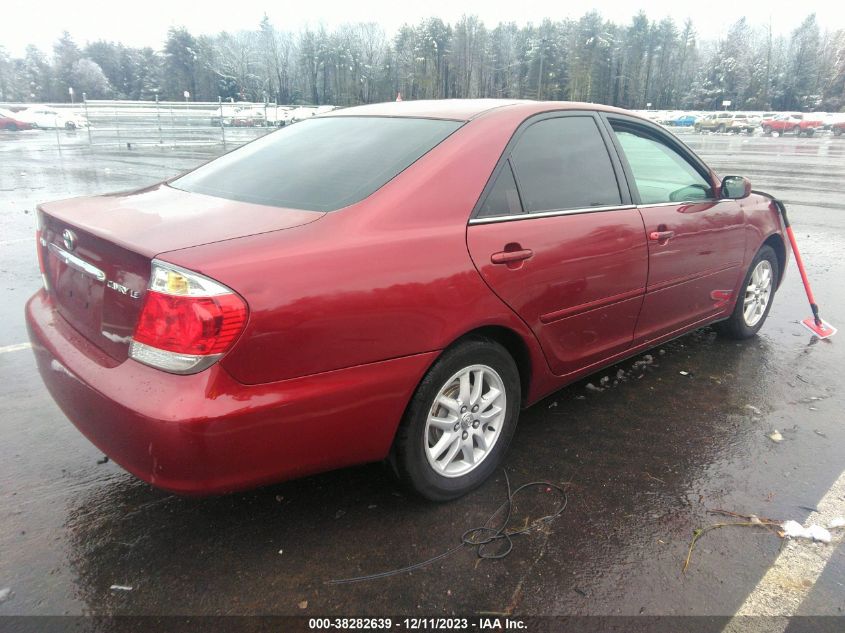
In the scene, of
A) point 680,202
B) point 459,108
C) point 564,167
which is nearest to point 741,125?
point 680,202

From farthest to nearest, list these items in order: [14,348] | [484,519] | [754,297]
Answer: [754,297] → [14,348] → [484,519]

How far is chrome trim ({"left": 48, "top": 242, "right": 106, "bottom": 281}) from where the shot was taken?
7.19ft

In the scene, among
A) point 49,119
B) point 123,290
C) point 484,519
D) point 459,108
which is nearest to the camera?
point 123,290

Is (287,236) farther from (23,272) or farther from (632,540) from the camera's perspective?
(23,272)

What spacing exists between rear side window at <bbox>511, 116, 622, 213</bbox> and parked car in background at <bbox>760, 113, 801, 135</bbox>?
1936 inches

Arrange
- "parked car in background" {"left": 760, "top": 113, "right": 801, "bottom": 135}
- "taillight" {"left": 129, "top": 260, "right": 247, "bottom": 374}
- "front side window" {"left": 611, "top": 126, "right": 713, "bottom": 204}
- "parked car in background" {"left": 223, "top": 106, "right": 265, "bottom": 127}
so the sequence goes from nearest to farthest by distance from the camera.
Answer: "taillight" {"left": 129, "top": 260, "right": 247, "bottom": 374} < "front side window" {"left": 611, "top": 126, "right": 713, "bottom": 204} < "parked car in background" {"left": 223, "top": 106, "right": 265, "bottom": 127} < "parked car in background" {"left": 760, "top": 113, "right": 801, "bottom": 135}

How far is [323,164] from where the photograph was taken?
272 centimetres

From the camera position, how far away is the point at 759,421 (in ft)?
11.3

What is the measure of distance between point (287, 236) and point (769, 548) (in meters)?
2.19

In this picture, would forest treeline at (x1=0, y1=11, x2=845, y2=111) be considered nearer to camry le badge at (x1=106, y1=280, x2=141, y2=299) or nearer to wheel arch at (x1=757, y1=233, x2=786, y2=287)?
wheel arch at (x1=757, y1=233, x2=786, y2=287)

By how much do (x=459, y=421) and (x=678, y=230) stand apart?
187cm

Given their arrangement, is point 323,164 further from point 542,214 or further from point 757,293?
point 757,293

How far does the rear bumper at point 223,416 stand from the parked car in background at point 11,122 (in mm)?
35964

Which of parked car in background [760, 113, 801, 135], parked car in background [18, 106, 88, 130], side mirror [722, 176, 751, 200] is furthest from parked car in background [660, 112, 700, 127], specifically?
side mirror [722, 176, 751, 200]
